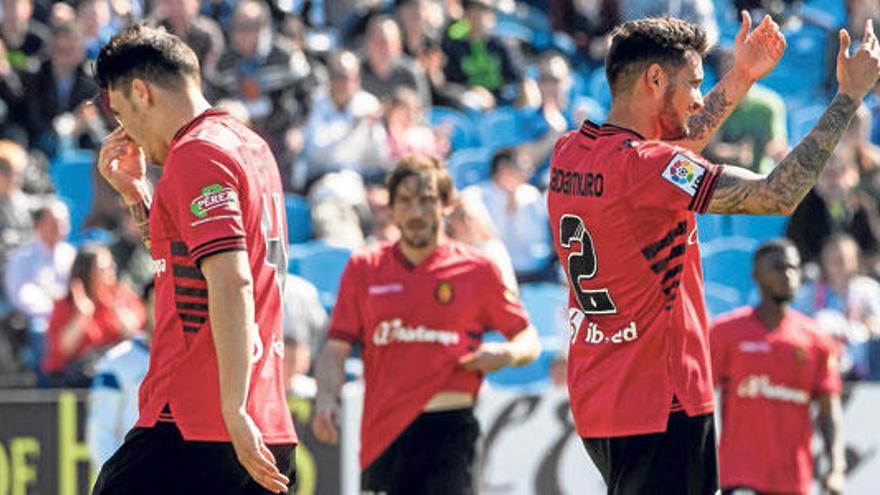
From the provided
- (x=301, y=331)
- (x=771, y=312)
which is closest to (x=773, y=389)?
(x=771, y=312)

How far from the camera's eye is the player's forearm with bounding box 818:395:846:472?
32.9ft

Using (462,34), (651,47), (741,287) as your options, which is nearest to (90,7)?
(462,34)

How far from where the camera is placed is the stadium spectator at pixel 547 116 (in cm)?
1546

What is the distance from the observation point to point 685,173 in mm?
5711

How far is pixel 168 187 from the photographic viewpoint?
216 inches

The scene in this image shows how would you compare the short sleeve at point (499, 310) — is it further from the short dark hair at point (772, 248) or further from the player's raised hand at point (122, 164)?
the player's raised hand at point (122, 164)

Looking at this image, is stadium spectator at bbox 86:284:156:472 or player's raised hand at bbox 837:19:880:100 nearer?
player's raised hand at bbox 837:19:880:100

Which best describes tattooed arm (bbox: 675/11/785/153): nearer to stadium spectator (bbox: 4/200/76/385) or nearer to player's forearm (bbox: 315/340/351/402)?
player's forearm (bbox: 315/340/351/402)

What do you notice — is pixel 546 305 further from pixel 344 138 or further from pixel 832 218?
pixel 832 218

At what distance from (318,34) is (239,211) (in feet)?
38.9

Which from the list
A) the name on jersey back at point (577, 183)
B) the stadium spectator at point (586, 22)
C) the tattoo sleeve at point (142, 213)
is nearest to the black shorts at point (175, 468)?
the tattoo sleeve at point (142, 213)

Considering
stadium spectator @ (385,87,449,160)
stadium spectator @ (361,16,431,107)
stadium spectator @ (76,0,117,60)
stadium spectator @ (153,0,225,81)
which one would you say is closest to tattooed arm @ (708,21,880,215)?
stadium spectator @ (385,87,449,160)

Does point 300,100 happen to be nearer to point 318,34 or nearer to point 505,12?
point 318,34

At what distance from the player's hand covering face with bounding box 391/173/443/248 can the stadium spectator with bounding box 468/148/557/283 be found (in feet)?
17.6
